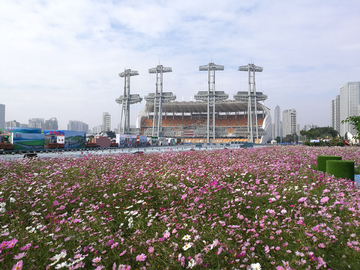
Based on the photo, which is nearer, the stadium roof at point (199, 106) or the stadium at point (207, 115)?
A: the stadium at point (207, 115)

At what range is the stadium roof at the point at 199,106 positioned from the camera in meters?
109

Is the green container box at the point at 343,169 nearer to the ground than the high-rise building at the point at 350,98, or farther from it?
nearer to the ground

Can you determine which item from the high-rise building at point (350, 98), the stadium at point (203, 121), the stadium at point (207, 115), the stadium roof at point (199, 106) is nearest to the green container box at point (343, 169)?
the stadium at point (207, 115)

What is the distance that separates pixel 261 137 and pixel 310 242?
10243 centimetres

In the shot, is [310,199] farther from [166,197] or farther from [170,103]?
[170,103]

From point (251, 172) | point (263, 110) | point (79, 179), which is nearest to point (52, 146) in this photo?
point (79, 179)

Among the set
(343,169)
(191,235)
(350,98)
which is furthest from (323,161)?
(350,98)

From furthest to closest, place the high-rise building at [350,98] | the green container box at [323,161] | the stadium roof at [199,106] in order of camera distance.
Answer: the high-rise building at [350,98], the stadium roof at [199,106], the green container box at [323,161]

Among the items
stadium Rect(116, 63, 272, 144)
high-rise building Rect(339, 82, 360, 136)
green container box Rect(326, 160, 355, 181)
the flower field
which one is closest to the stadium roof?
stadium Rect(116, 63, 272, 144)

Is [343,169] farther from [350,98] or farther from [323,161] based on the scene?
[350,98]

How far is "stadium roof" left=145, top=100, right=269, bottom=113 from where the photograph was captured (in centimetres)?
10912

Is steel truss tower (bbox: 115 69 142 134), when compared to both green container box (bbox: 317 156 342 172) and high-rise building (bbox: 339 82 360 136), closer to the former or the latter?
green container box (bbox: 317 156 342 172)

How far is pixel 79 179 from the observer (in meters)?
8.14

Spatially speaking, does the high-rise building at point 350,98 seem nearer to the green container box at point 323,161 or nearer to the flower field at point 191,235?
the green container box at point 323,161
